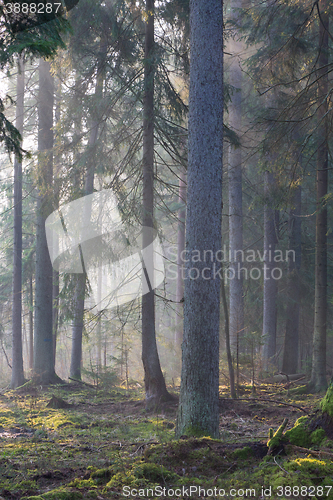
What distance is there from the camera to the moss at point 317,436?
3.34 m

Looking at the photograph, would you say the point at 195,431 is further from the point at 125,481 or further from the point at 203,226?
the point at 203,226

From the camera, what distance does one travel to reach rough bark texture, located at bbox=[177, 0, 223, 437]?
491 cm

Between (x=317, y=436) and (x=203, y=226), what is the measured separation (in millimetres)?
2869

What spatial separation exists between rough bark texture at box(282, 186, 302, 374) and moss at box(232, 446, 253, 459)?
9.34 metres

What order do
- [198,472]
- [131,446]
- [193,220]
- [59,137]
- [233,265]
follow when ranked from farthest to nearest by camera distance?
[233,265] < [59,137] < [193,220] < [131,446] < [198,472]

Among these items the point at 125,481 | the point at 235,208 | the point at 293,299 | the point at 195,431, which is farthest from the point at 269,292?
the point at 125,481

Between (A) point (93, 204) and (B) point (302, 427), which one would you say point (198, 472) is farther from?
(A) point (93, 204)

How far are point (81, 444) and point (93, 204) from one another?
31.5ft

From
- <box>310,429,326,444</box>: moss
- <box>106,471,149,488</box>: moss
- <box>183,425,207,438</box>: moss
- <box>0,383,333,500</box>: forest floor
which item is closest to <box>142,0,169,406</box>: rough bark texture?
<box>0,383,333,500</box>: forest floor

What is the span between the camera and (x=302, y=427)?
139 inches

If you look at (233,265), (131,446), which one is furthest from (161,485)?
(233,265)

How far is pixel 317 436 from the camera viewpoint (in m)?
3.38

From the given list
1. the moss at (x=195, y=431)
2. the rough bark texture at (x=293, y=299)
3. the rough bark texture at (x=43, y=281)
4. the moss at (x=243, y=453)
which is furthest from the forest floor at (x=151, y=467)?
the rough bark texture at (x=293, y=299)

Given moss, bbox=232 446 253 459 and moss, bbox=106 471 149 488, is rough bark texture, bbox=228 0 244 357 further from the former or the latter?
moss, bbox=106 471 149 488
